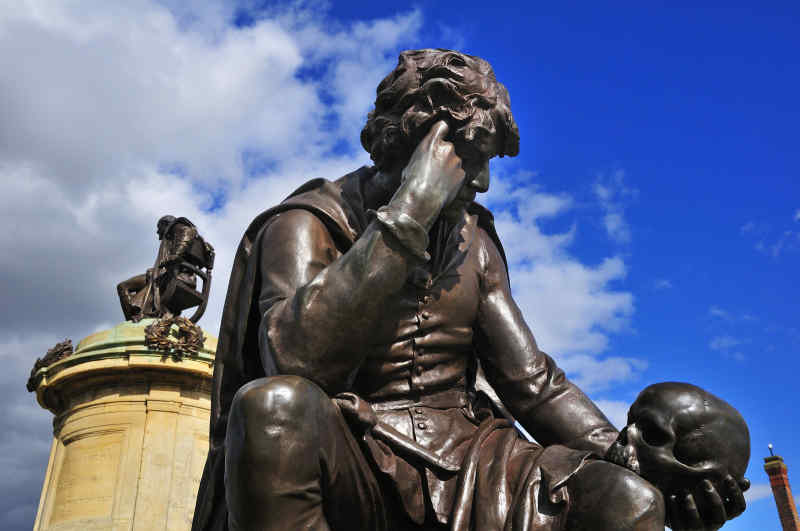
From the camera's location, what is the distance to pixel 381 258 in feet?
9.17

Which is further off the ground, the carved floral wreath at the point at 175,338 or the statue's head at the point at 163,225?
the statue's head at the point at 163,225

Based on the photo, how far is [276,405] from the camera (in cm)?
244

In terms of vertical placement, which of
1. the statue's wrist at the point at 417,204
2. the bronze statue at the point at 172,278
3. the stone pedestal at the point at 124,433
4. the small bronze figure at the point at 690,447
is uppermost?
the bronze statue at the point at 172,278

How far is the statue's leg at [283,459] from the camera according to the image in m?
2.41

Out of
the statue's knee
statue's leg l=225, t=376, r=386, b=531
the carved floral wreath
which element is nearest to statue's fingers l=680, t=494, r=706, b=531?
statue's leg l=225, t=376, r=386, b=531

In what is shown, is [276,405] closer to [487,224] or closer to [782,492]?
[487,224]

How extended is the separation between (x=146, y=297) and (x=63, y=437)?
104 inches

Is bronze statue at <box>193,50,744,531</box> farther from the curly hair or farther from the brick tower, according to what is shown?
the brick tower

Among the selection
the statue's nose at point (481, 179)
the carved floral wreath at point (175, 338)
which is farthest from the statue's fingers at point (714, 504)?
the carved floral wreath at point (175, 338)

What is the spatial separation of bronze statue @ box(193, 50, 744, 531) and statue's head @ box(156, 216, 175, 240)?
1133 centimetres

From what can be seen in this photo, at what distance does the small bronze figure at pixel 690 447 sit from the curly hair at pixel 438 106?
1.24 metres

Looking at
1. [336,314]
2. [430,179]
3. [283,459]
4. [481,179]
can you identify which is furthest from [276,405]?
[481,179]

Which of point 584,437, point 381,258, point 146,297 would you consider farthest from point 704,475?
point 146,297

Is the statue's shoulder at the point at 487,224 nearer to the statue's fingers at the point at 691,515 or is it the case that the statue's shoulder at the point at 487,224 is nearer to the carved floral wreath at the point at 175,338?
the statue's fingers at the point at 691,515
